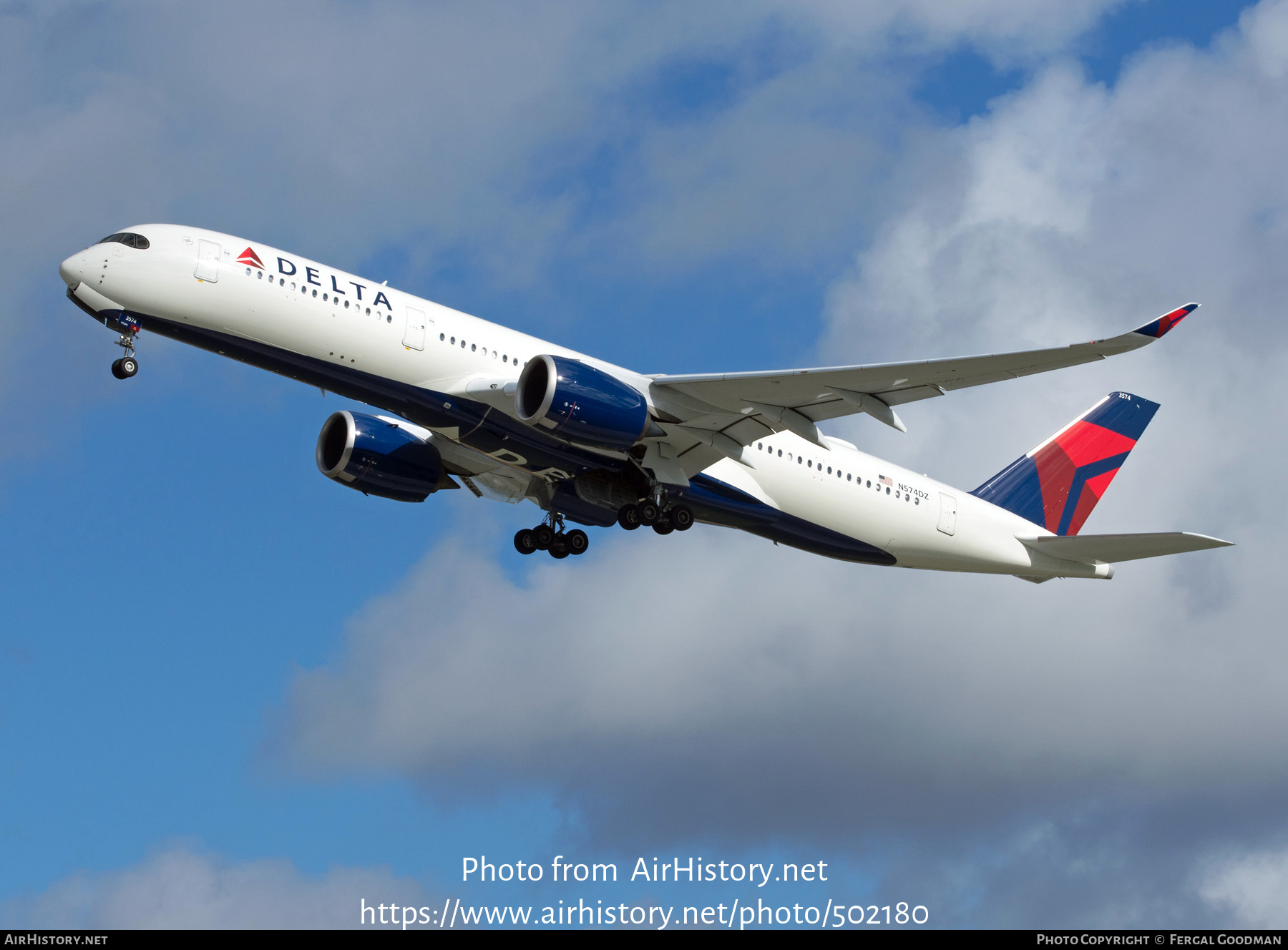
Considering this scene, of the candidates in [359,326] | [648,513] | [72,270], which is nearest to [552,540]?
[648,513]

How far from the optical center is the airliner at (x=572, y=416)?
2991 centimetres

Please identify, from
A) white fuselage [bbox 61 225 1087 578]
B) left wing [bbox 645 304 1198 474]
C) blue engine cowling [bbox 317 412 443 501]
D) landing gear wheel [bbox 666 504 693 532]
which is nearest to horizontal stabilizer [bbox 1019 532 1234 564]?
white fuselage [bbox 61 225 1087 578]

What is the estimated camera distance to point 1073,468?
43062 millimetres

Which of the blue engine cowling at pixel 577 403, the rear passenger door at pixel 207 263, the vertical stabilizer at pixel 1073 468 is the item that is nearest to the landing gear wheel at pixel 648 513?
the blue engine cowling at pixel 577 403

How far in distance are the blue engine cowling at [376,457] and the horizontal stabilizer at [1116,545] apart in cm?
1662

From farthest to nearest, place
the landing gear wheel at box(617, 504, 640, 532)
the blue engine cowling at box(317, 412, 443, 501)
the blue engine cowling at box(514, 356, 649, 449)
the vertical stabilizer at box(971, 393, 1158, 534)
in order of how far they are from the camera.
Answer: the vertical stabilizer at box(971, 393, 1158, 534)
the blue engine cowling at box(317, 412, 443, 501)
the landing gear wheel at box(617, 504, 640, 532)
the blue engine cowling at box(514, 356, 649, 449)

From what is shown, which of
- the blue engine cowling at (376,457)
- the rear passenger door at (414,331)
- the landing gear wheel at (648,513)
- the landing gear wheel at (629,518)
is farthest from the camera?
the blue engine cowling at (376,457)

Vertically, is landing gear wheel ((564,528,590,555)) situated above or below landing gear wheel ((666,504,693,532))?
above

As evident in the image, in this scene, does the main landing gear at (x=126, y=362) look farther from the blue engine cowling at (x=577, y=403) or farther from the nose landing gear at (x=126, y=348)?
the blue engine cowling at (x=577, y=403)

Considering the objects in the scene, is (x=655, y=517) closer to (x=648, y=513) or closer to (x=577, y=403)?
(x=648, y=513)

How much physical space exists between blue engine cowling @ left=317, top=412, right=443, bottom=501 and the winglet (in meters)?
18.7

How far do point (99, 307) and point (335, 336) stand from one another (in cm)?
489

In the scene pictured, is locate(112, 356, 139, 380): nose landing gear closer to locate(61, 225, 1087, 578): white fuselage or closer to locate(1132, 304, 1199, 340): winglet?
locate(61, 225, 1087, 578): white fuselage

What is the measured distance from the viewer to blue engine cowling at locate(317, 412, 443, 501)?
36.8 meters
